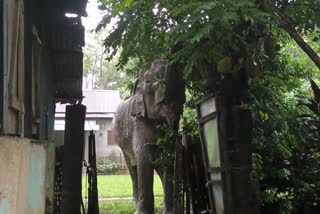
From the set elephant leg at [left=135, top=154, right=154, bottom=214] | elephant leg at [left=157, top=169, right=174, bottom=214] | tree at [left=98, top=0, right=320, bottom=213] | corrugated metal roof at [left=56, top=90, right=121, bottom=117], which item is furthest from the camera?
corrugated metal roof at [left=56, top=90, right=121, bottom=117]

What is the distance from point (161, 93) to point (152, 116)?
2.58 feet

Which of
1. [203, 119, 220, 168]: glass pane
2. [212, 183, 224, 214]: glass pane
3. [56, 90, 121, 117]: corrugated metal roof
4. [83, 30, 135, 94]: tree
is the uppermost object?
[83, 30, 135, 94]: tree

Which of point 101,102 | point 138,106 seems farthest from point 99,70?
point 138,106

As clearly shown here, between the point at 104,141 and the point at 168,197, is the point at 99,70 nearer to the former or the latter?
the point at 104,141

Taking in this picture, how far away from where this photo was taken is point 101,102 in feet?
111

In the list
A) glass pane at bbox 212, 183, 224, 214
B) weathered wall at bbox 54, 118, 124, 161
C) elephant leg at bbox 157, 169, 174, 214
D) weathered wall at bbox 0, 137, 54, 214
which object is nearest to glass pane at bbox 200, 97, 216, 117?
glass pane at bbox 212, 183, 224, 214

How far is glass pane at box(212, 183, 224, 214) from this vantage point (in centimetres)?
545

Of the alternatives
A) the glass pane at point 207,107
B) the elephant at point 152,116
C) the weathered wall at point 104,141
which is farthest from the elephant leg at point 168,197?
the weathered wall at point 104,141

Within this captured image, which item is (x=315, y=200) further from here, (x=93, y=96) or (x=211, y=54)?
(x=93, y=96)

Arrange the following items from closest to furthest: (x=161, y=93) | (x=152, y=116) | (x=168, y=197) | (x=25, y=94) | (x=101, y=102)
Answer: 1. (x=25, y=94)
2. (x=161, y=93)
3. (x=168, y=197)
4. (x=152, y=116)
5. (x=101, y=102)

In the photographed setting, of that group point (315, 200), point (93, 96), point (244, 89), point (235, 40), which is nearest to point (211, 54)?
point (235, 40)

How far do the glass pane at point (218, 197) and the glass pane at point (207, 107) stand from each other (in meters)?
0.89

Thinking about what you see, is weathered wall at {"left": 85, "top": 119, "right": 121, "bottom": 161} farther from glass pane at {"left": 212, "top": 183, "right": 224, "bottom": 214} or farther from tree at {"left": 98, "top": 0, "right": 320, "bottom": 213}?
glass pane at {"left": 212, "top": 183, "right": 224, "bottom": 214}

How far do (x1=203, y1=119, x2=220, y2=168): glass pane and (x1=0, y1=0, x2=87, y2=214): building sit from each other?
1887mm
